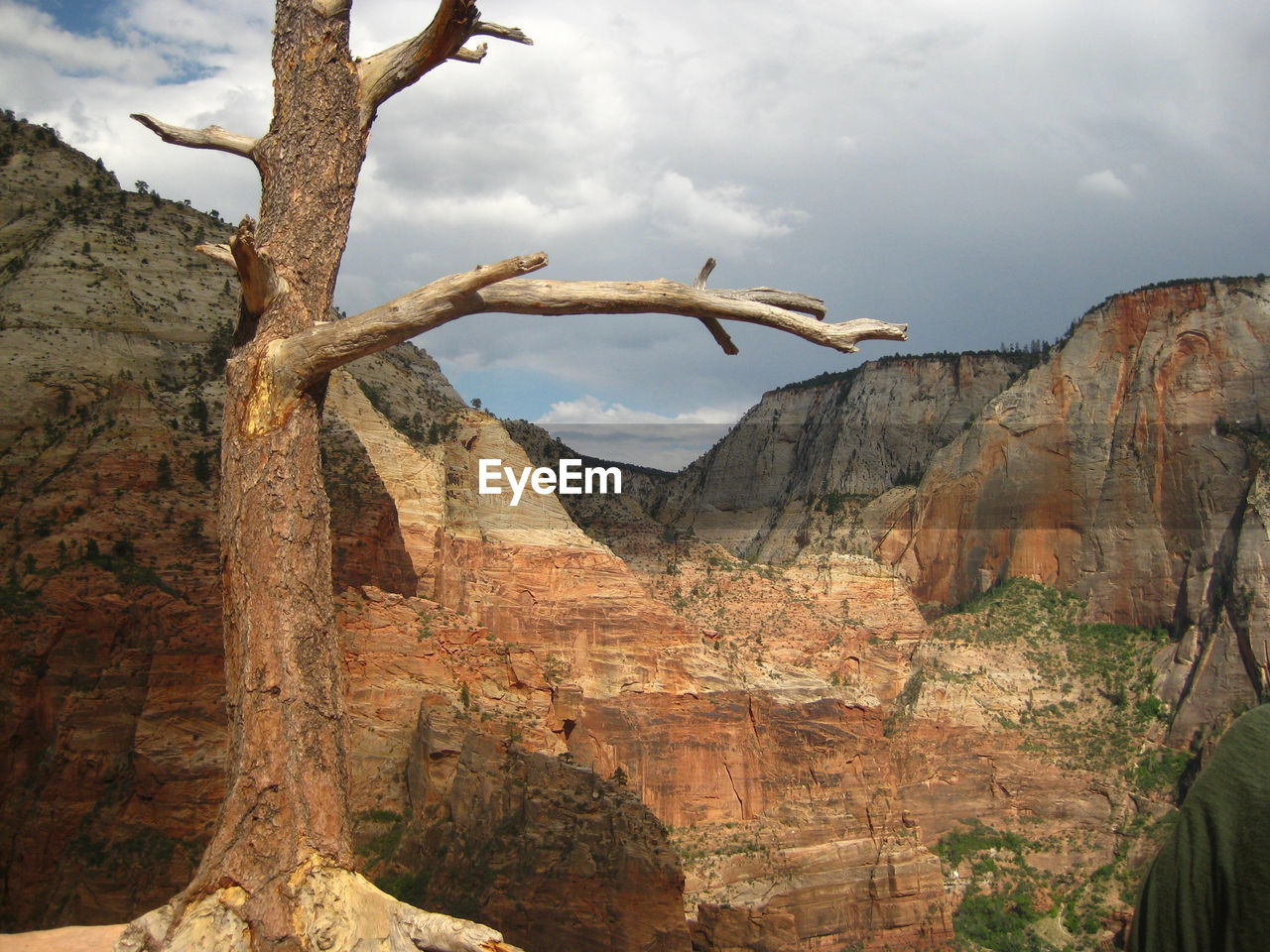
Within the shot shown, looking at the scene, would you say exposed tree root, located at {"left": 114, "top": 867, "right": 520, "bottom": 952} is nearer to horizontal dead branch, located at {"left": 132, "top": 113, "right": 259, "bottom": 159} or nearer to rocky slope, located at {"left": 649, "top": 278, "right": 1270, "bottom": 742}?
horizontal dead branch, located at {"left": 132, "top": 113, "right": 259, "bottom": 159}

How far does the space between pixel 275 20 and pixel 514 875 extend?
16.7 metres

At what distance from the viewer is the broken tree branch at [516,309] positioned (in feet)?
18.1

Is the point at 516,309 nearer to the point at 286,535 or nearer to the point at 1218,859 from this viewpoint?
the point at 286,535

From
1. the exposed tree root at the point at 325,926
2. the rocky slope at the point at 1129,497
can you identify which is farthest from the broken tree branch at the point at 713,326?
the rocky slope at the point at 1129,497

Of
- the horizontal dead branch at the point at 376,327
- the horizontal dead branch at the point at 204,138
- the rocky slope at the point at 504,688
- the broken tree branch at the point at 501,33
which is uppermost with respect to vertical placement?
the broken tree branch at the point at 501,33

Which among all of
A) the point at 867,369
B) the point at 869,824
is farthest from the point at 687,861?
the point at 867,369

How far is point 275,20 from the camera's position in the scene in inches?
255

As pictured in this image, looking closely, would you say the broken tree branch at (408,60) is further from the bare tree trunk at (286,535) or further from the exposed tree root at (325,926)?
the exposed tree root at (325,926)

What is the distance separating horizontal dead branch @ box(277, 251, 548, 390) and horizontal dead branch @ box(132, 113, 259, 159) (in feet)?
5.63

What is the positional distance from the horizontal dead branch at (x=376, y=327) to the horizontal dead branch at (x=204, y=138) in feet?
5.63

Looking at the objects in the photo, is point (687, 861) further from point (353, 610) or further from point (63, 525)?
point (63, 525)

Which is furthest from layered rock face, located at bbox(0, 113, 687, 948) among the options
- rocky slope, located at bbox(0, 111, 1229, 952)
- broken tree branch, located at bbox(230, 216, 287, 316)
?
broken tree branch, located at bbox(230, 216, 287, 316)

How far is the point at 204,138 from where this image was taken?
6895mm

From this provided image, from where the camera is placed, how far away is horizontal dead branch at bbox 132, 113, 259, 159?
665cm
